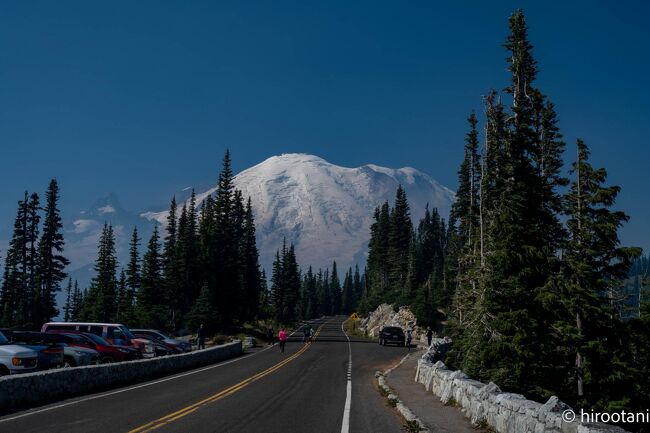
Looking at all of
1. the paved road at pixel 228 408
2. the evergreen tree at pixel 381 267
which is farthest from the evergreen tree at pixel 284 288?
the paved road at pixel 228 408

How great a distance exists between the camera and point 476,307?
28594mm

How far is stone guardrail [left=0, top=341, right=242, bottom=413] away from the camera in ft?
52.5

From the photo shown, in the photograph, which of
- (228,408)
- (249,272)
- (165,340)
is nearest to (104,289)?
(249,272)

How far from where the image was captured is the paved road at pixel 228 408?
515 inches

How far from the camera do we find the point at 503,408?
11938 mm

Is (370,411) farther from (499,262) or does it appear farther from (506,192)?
(506,192)

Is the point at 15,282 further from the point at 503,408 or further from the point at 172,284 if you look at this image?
the point at 503,408

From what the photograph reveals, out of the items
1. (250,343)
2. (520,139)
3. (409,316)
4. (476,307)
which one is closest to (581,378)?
(476,307)

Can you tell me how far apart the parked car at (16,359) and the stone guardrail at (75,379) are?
1526mm

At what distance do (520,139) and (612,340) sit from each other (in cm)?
1219

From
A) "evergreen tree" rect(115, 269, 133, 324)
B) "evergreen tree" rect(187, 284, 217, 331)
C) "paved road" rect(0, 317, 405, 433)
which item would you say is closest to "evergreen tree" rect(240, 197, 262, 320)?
"evergreen tree" rect(115, 269, 133, 324)

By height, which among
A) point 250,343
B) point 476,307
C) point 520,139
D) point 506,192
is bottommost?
point 250,343

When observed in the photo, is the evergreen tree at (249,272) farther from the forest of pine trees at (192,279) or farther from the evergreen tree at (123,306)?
the evergreen tree at (123,306)

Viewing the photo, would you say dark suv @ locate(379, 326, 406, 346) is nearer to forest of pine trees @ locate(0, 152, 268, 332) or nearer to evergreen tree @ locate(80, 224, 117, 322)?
forest of pine trees @ locate(0, 152, 268, 332)
